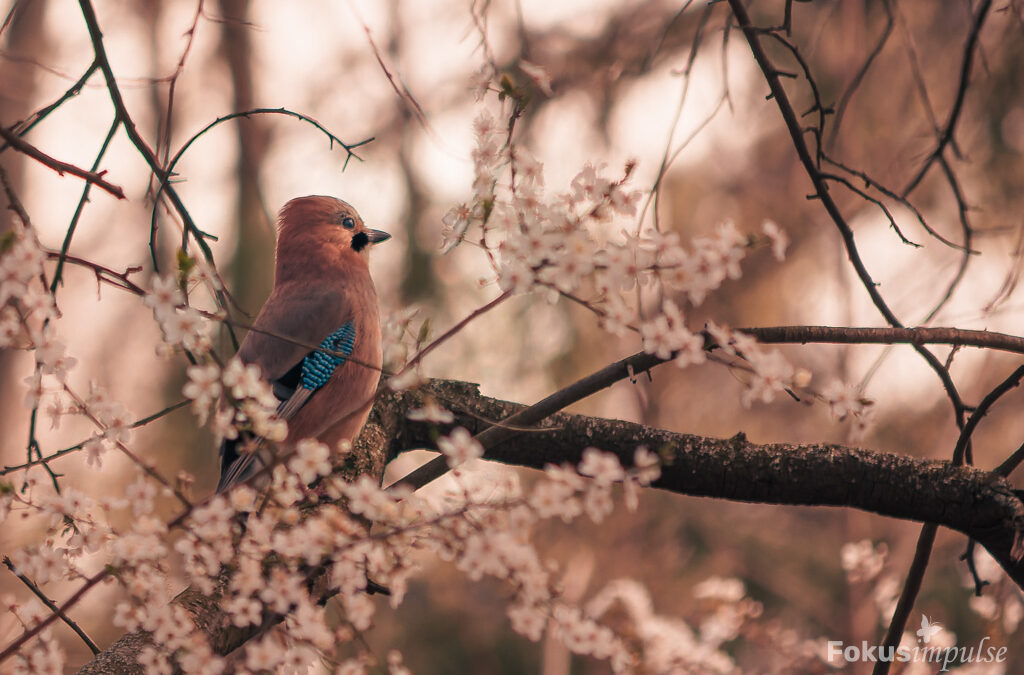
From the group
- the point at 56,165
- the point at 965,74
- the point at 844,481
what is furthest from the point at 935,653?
the point at 56,165

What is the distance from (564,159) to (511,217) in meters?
5.46

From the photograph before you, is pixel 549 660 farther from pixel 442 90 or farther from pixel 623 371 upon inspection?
pixel 623 371

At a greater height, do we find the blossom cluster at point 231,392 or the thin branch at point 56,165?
the thin branch at point 56,165

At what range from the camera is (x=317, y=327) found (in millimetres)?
3094

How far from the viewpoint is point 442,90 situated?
27.3ft

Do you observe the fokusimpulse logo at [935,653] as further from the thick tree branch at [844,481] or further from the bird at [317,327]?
the bird at [317,327]

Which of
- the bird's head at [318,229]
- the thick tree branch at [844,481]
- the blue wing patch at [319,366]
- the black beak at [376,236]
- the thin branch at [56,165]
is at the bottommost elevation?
the thin branch at [56,165]

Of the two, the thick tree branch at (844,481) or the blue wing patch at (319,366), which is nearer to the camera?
the thick tree branch at (844,481)

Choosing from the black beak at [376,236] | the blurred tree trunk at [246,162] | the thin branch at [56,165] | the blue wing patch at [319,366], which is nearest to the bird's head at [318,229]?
the black beak at [376,236]

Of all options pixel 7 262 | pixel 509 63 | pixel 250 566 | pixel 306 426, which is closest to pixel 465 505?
pixel 250 566

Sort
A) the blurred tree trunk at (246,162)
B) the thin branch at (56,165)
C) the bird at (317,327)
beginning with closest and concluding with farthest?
the thin branch at (56,165)
the bird at (317,327)
the blurred tree trunk at (246,162)

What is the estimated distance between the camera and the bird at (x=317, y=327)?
2.94 meters

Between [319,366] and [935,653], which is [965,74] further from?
[935,653]

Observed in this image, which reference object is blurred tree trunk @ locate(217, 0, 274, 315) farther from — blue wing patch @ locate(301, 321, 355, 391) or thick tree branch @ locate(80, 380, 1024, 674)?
thick tree branch @ locate(80, 380, 1024, 674)
